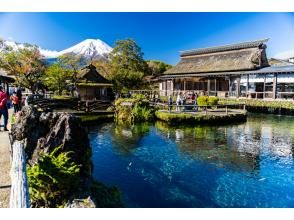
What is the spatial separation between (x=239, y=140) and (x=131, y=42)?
1207 inches

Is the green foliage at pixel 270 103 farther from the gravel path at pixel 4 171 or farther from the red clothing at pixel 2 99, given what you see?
the gravel path at pixel 4 171

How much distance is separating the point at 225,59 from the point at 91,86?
18398 millimetres

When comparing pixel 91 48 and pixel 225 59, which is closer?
pixel 225 59

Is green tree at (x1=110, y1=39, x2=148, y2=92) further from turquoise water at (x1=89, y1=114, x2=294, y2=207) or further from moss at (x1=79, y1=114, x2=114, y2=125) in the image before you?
turquoise water at (x1=89, y1=114, x2=294, y2=207)

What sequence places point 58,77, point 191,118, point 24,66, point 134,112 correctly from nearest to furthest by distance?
point 191,118 → point 134,112 → point 58,77 → point 24,66

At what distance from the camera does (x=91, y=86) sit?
31750 millimetres

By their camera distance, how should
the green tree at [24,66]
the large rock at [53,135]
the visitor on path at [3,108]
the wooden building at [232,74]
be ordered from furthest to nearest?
1. the green tree at [24,66]
2. the wooden building at [232,74]
3. the visitor on path at [3,108]
4. the large rock at [53,135]

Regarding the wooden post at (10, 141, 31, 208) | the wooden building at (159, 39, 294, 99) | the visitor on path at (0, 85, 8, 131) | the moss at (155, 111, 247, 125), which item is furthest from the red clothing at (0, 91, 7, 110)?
the wooden building at (159, 39, 294, 99)

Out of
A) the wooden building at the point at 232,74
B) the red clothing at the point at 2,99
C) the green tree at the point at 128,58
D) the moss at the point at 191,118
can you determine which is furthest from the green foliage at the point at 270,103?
the red clothing at the point at 2,99

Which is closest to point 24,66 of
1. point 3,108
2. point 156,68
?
point 3,108

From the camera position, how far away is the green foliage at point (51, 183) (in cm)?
593

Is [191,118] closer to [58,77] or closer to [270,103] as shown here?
[270,103]

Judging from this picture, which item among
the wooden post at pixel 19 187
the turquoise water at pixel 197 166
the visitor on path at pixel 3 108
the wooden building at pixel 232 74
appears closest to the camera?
the wooden post at pixel 19 187

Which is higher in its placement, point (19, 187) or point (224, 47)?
point (224, 47)
